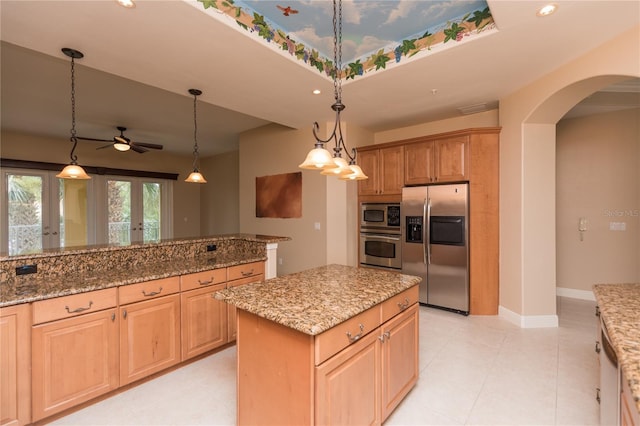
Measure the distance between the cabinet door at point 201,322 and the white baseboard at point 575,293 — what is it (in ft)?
15.6

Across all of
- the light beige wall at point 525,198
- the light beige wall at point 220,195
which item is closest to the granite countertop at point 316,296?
the light beige wall at point 525,198

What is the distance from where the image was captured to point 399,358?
1841 millimetres

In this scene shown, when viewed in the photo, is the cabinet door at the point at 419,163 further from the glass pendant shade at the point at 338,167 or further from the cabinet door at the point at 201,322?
the cabinet door at the point at 201,322

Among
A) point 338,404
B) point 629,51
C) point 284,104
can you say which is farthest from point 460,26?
point 338,404

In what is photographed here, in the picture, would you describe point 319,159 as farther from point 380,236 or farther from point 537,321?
point 537,321

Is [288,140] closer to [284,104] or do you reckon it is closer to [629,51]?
[284,104]

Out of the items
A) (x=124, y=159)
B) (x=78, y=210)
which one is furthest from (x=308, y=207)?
(x=78, y=210)

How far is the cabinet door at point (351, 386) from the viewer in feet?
4.25

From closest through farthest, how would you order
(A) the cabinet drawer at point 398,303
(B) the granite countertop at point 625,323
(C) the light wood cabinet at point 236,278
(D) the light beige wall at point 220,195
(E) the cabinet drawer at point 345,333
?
(B) the granite countertop at point 625,323 → (E) the cabinet drawer at point 345,333 → (A) the cabinet drawer at point 398,303 → (C) the light wood cabinet at point 236,278 → (D) the light beige wall at point 220,195

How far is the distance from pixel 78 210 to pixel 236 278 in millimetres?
5756

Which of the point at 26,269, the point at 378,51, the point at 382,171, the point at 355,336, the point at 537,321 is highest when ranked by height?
the point at 378,51

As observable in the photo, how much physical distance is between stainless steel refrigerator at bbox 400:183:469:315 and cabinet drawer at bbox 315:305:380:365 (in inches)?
95.1

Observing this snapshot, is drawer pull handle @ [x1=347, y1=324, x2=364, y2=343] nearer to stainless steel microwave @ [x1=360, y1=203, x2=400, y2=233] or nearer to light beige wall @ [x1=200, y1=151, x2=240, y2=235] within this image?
stainless steel microwave @ [x1=360, y1=203, x2=400, y2=233]

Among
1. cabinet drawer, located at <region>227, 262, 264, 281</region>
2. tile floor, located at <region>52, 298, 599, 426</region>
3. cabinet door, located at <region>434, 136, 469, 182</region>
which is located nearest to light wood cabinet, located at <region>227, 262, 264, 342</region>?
cabinet drawer, located at <region>227, 262, 264, 281</region>
